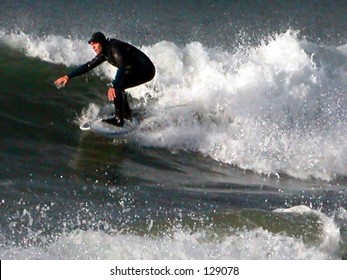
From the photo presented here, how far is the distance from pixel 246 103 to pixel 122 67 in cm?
247

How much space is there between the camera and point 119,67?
10.9m

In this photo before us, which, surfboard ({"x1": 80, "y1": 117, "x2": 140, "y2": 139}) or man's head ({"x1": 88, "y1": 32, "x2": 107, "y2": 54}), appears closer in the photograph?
man's head ({"x1": 88, "y1": 32, "x2": 107, "y2": 54})

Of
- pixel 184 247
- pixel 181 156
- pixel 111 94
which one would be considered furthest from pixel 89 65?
pixel 184 247

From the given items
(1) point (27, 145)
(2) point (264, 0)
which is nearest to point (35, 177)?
(1) point (27, 145)

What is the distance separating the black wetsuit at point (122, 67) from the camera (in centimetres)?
1084

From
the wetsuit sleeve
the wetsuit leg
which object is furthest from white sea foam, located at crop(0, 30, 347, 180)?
the wetsuit sleeve

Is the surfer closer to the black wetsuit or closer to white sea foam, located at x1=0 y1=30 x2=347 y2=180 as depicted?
the black wetsuit

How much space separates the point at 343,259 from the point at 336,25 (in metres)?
14.1

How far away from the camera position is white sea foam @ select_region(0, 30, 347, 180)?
11547 millimetres

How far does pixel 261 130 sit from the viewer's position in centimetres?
1204

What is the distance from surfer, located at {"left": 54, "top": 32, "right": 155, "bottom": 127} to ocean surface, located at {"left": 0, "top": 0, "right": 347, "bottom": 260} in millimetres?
532

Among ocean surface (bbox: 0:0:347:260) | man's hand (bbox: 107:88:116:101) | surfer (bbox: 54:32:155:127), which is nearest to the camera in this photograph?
ocean surface (bbox: 0:0:347:260)

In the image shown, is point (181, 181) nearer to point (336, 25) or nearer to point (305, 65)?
point (305, 65)

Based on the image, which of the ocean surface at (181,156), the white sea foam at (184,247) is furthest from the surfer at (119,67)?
the white sea foam at (184,247)
